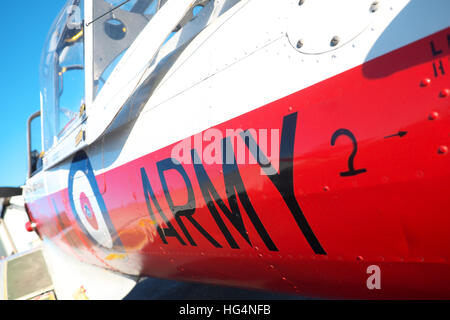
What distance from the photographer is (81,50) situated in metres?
3.07

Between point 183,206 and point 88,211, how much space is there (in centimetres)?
136

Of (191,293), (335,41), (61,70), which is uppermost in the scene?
(61,70)

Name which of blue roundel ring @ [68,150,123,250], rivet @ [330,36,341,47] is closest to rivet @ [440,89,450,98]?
rivet @ [330,36,341,47]

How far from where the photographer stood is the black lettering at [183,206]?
166 cm

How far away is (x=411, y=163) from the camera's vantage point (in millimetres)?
937

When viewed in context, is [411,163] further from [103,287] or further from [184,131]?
[103,287]

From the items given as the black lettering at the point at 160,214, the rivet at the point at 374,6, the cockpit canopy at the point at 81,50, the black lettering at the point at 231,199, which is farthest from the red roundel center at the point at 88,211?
the rivet at the point at 374,6

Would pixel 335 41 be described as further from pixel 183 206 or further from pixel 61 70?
pixel 61 70

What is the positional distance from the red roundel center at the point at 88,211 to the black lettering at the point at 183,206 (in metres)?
1.15

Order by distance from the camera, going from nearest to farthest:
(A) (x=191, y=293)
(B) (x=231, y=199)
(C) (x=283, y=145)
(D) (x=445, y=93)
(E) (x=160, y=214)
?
1. (D) (x=445, y=93)
2. (C) (x=283, y=145)
3. (B) (x=231, y=199)
4. (E) (x=160, y=214)
5. (A) (x=191, y=293)

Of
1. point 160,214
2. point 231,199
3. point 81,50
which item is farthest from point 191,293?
point 81,50

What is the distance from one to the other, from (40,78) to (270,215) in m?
4.05

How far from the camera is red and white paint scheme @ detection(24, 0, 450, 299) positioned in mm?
945
